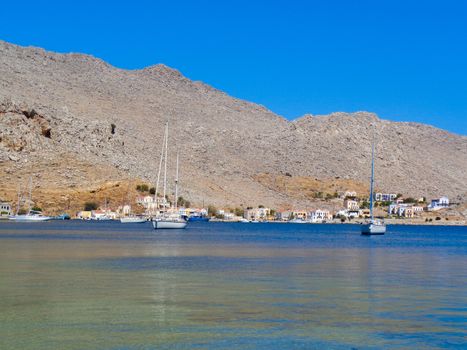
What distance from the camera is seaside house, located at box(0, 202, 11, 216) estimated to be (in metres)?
114

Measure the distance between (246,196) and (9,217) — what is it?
55.8 m

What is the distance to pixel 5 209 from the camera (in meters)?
116

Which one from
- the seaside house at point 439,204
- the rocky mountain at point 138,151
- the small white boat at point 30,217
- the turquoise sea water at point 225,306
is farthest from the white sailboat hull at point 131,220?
the seaside house at point 439,204

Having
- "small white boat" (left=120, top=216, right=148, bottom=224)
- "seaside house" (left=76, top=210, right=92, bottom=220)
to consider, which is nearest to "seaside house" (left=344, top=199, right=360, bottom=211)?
"small white boat" (left=120, top=216, right=148, bottom=224)

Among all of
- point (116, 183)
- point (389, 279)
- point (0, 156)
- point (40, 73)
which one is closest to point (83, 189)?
point (116, 183)

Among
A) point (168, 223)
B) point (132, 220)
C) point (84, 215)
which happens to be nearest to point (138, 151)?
point (84, 215)

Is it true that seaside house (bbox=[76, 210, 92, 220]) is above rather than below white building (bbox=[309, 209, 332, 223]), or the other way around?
below

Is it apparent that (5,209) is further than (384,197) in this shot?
No

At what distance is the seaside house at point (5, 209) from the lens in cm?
11433

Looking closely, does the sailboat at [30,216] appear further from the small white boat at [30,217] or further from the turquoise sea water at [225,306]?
the turquoise sea water at [225,306]

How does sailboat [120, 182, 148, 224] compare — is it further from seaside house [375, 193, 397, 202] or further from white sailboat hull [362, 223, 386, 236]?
seaside house [375, 193, 397, 202]

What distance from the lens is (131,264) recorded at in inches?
1356

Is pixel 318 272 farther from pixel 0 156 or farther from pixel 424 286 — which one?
pixel 0 156

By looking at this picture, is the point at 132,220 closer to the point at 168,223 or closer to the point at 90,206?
the point at 90,206
